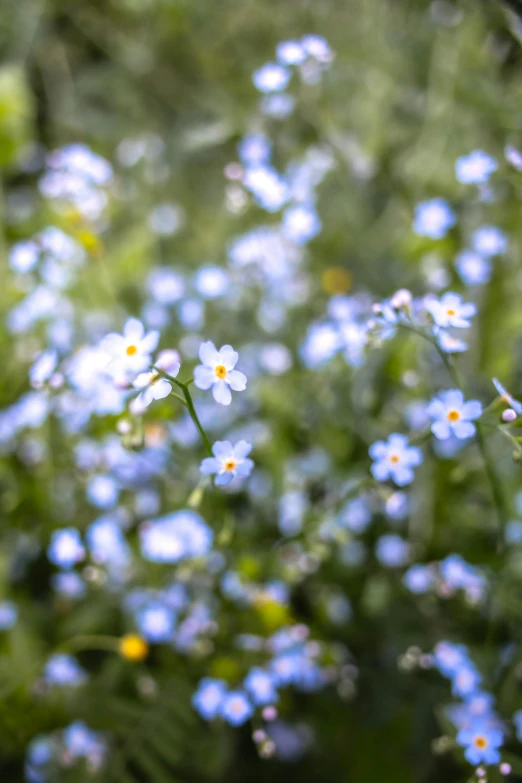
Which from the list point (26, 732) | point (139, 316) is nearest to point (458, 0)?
point (139, 316)

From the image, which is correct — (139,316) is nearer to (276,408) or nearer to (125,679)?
(276,408)

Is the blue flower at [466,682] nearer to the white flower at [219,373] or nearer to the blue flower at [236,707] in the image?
the blue flower at [236,707]

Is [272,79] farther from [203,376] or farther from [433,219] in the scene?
[203,376]

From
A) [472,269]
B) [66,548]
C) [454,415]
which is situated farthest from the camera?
→ [472,269]

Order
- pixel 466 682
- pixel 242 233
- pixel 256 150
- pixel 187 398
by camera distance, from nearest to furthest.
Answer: pixel 187 398 → pixel 466 682 → pixel 256 150 → pixel 242 233

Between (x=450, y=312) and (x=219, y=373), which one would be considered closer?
(x=219, y=373)

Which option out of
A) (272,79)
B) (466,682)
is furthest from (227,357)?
(272,79)
